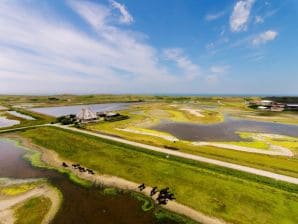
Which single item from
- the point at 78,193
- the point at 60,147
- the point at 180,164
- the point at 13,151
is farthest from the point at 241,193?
the point at 13,151

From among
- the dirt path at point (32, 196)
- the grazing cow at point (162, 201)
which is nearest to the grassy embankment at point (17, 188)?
the dirt path at point (32, 196)

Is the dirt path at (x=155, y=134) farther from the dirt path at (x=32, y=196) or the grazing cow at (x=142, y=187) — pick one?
the dirt path at (x=32, y=196)

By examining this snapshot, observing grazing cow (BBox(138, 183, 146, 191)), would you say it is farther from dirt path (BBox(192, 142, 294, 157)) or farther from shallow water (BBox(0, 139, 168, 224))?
dirt path (BBox(192, 142, 294, 157))

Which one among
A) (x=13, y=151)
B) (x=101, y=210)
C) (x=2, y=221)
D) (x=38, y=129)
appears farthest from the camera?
(x=38, y=129)

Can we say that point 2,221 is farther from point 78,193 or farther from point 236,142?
point 236,142

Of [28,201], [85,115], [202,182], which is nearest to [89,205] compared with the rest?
[28,201]
